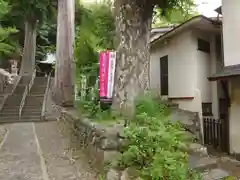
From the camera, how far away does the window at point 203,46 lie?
40.0 ft

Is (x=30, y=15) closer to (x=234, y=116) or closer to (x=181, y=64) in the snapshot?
(x=181, y=64)

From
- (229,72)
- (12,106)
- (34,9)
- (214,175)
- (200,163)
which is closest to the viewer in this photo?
(214,175)

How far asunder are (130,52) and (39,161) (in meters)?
3.29

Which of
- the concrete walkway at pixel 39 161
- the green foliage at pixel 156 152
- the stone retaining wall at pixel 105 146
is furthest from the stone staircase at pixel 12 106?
the green foliage at pixel 156 152

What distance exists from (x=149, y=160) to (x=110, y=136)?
96 centimetres

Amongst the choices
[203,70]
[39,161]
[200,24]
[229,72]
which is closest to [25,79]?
[203,70]

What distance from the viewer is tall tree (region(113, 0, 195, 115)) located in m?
7.88

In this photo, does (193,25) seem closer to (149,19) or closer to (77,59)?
(149,19)

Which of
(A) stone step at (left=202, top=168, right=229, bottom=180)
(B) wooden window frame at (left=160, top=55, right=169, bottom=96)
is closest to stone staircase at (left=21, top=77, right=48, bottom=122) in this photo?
(B) wooden window frame at (left=160, top=55, right=169, bottom=96)

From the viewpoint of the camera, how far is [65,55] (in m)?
16.5

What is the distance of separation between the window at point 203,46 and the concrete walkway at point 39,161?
19.8 feet

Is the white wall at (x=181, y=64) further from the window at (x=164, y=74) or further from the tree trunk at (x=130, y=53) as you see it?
the tree trunk at (x=130, y=53)

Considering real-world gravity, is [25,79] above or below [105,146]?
above

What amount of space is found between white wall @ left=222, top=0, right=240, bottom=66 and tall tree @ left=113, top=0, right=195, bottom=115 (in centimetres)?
338
